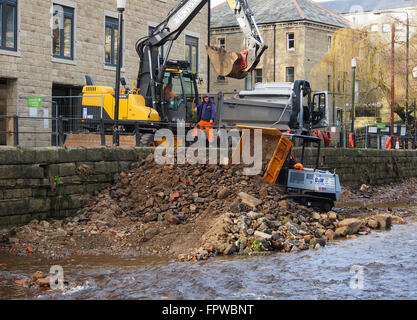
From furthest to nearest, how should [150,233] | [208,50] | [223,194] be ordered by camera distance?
1. [208,50]
2. [223,194]
3. [150,233]

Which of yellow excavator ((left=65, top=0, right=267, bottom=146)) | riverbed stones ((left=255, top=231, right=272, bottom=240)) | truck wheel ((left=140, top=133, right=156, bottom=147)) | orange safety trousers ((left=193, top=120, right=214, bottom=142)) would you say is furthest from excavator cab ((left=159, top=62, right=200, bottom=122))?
riverbed stones ((left=255, top=231, right=272, bottom=240))

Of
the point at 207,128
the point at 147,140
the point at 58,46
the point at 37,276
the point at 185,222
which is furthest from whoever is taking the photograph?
the point at 58,46

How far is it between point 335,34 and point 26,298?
4132cm

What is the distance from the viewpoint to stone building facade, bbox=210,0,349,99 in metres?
49.2

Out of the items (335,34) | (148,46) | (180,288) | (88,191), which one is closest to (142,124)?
(148,46)

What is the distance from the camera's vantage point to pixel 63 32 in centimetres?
2500

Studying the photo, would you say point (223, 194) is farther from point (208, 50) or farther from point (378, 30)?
point (378, 30)

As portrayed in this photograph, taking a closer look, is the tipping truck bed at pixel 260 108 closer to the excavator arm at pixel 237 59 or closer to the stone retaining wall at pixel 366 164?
the excavator arm at pixel 237 59

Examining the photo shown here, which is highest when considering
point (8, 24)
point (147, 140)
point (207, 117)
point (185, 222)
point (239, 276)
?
point (8, 24)

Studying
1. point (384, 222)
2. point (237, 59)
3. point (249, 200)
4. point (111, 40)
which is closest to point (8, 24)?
point (111, 40)

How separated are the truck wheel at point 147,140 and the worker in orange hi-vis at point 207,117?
1946 millimetres

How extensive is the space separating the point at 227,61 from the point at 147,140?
3.84m

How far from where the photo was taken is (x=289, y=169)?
16.5 m

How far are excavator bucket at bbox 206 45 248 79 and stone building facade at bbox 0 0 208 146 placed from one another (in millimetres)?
6328
